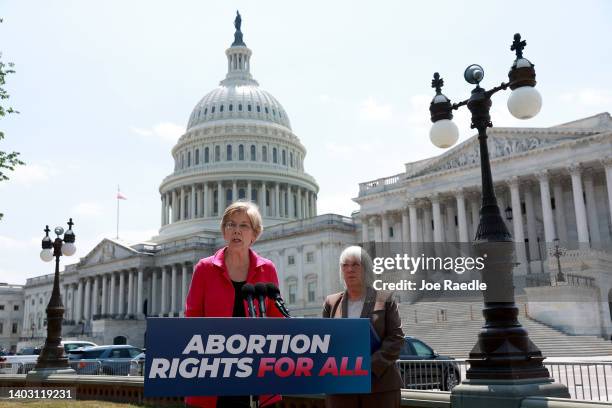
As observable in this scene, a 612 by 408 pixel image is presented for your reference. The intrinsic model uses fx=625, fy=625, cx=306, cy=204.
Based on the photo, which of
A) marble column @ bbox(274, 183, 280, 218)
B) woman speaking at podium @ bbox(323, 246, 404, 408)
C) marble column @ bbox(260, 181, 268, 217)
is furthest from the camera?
marble column @ bbox(274, 183, 280, 218)

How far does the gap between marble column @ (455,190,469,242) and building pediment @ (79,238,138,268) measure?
57327mm

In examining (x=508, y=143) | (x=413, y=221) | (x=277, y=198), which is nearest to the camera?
(x=508, y=143)

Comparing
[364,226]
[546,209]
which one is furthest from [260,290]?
[364,226]

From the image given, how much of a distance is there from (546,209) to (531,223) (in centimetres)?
518

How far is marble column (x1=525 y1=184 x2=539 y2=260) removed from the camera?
2293 inches

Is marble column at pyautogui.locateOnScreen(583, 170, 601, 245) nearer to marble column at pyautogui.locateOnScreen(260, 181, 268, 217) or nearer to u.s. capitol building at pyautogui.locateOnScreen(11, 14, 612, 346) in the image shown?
u.s. capitol building at pyautogui.locateOnScreen(11, 14, 612, 346)

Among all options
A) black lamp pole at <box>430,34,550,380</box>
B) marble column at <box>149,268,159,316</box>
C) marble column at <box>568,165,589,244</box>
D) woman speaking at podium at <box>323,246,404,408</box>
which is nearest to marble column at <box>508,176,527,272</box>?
marble column at <box>568,165,589,244</box>

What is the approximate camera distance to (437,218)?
206ft

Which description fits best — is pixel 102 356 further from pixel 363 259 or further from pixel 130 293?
pixel 130 293

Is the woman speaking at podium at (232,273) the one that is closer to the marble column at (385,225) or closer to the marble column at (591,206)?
the marble column at (591,206)

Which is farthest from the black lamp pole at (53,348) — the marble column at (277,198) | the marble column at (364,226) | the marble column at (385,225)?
the marble column at (277,198)

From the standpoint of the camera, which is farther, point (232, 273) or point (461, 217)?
point (461, 217)

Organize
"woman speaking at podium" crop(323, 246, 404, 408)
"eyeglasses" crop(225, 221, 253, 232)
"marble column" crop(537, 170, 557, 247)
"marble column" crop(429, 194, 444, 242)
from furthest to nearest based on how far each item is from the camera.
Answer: "marble column" crop(429, 194, 444, 242) → "marble column" crop(537, 170, 557, 247) → "woman speaking at podium" crop(323, 246, 404, 408) → "eyeglasses" crop(225, 221, 253, 232)

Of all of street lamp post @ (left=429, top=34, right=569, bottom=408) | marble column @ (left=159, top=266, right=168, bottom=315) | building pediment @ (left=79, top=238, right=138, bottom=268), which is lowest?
street lamp post @ (left=429, top=34, right=569, bottom=408)
